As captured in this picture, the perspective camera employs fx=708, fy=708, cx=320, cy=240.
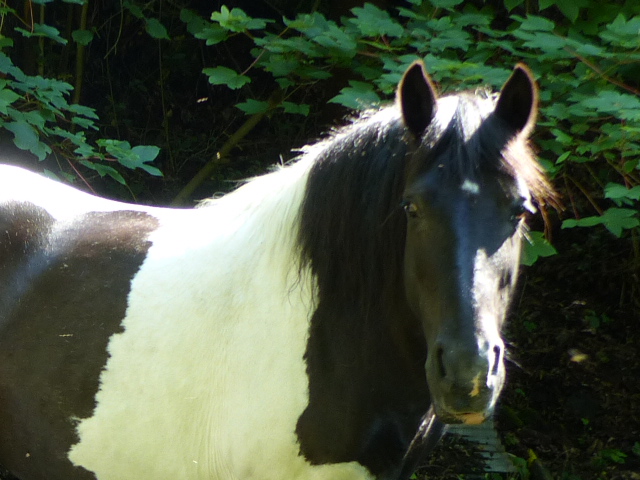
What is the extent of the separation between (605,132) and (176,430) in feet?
7.14

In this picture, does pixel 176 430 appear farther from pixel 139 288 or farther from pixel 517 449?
pixel 517 449

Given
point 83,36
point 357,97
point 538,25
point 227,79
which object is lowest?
point 83,36

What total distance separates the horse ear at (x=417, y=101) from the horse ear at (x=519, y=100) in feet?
0.69

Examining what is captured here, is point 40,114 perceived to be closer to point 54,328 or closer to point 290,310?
point 54,328

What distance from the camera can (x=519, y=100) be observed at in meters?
2.14

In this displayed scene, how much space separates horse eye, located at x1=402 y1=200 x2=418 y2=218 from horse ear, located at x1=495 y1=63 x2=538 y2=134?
41 cm

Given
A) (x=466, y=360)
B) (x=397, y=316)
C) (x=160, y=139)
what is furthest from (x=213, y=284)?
(x=160, y=139)

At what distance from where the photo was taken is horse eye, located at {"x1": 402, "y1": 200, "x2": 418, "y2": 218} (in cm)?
201

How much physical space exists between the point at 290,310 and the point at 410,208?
0.56m

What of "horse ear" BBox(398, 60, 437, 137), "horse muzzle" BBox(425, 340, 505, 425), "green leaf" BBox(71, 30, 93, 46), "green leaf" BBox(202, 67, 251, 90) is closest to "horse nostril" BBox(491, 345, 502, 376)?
"horse muzzle" BBox(425, 340, 505, 425)

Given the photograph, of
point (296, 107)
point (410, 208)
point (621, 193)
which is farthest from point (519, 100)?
point (296, 107)

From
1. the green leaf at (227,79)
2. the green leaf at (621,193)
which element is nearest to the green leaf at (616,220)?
the green leaf at (621,193)

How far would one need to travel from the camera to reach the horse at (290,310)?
1.97 meters

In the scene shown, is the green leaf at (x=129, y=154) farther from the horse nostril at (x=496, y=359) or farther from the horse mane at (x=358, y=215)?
the horse nostril at (x=496, y=359)
